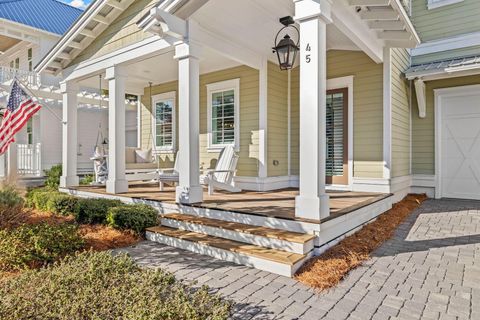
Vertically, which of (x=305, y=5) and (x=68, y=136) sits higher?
(x=305, y=5)

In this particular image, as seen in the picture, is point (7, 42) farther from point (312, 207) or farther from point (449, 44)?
point (449, 44)

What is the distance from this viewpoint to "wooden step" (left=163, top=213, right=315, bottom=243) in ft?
11.0

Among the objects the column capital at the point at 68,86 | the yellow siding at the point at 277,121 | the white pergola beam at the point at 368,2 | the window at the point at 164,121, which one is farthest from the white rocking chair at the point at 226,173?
the column capital at the point at 68,86

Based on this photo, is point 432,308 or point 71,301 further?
point 432,308

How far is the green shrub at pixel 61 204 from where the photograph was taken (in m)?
5.55

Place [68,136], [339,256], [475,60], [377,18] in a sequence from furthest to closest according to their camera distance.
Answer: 1. [68,136]
2. [475,60]
3. [377,18]
4. [339,256]

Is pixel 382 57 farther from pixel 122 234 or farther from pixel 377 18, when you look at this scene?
pixel 122 234

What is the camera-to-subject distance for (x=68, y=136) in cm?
744

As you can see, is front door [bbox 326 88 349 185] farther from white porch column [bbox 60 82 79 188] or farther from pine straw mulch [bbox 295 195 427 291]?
white porch column [bbox 60 82 79 188]

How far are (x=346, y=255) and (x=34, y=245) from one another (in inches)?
135

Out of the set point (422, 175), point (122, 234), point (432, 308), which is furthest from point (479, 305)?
point (422, 175)

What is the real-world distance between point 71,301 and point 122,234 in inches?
86.1

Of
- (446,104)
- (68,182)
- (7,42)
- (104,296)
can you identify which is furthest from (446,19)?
(7,42)

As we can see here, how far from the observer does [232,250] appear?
3445 millimetres
